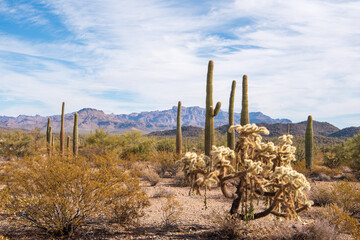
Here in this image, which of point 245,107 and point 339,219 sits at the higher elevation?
point 245,107

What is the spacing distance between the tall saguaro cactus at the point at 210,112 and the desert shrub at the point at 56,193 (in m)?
7.57

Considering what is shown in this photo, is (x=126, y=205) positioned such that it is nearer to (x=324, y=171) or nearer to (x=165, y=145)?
(x=324, y=171)

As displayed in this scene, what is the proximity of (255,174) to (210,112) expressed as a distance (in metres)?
8.03

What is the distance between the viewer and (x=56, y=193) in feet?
22.4

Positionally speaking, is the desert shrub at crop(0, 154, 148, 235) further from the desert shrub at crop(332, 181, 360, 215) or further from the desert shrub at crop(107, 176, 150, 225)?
the desert shrub at crop(332, 181, 360, 215)

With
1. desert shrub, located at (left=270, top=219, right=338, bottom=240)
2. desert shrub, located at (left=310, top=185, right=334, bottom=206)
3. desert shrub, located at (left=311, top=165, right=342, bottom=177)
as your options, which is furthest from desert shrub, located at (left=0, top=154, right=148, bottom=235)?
desert shrub, located at (left=311, top=165, right=342, bottom=177)

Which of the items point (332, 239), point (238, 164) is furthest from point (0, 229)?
point (332, 239)

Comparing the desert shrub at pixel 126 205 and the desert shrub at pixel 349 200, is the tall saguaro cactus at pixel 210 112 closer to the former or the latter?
the desert shrub at pixel 349 200

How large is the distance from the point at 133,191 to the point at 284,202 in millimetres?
3801

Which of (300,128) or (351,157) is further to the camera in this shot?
(300,128)

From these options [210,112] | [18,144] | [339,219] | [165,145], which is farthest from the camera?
[18,144]

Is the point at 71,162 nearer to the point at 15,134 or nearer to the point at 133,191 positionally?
the point at 133,191

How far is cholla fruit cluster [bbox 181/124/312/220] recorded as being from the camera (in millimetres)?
5998

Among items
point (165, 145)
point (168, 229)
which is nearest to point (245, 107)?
point (168, 229)
